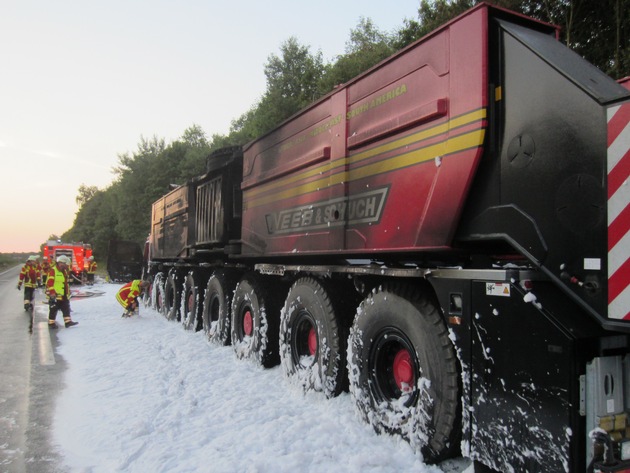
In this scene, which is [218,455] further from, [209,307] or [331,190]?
[209,307]

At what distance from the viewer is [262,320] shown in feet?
19.9

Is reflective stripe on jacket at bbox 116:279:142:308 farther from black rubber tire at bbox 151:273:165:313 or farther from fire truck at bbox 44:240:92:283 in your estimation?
fire truck at bbox 44:240:92:283

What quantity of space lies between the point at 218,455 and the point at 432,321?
1.77 meters

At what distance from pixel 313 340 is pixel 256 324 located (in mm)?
1290

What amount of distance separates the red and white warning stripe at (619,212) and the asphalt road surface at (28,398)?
364cm

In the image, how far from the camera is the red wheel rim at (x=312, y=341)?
502 centimetres

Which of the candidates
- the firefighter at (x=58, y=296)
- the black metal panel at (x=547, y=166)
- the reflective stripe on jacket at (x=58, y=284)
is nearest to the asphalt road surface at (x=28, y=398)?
the firefighter at (x=58, y=296)

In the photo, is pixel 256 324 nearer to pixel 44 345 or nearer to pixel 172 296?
pixel 44 345

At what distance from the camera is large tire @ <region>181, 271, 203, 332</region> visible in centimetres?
941

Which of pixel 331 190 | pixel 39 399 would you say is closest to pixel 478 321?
pixel 331 190

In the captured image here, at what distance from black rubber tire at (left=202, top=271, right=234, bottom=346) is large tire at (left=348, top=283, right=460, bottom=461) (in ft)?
13.5

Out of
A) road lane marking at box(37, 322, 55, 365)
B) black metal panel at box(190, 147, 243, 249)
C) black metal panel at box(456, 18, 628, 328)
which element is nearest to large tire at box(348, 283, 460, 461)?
black metal panel at box(456, 18, 628, 328)

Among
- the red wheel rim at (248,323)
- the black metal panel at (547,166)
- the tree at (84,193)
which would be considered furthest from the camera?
the tree at (84,193)

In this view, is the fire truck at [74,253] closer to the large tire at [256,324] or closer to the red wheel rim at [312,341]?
the large tire at [256,324]
